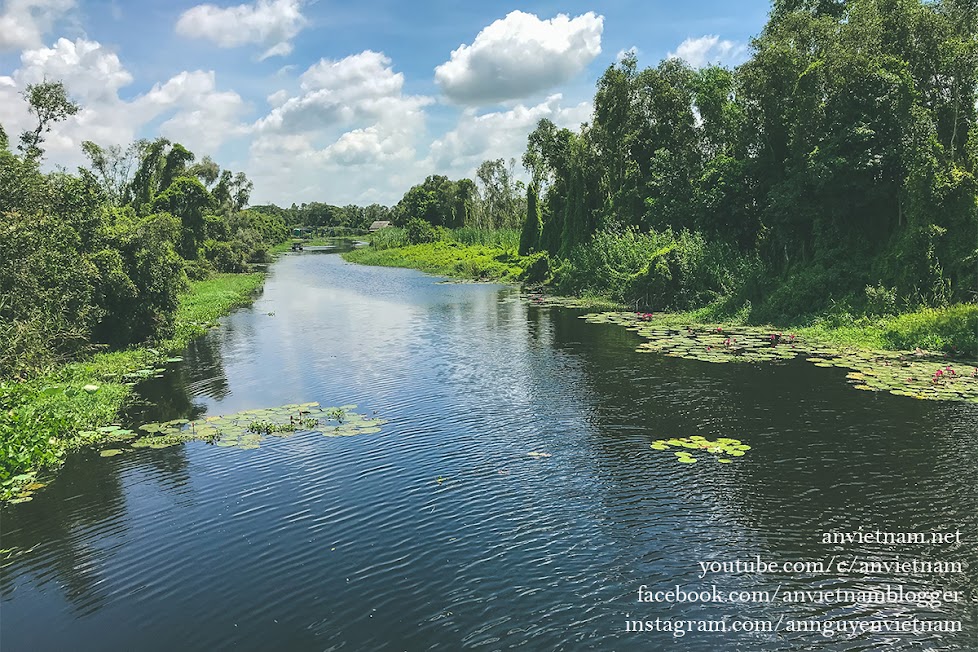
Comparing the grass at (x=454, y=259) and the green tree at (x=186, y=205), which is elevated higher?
the green tree at (x=186, y=205)

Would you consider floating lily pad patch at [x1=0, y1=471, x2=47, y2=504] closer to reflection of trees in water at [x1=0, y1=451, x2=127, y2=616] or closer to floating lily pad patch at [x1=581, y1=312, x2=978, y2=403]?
reflection of trees in water at [x1=0, y1=451, x2=127, y2=616]

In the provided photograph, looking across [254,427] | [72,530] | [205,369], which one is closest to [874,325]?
[254,427]

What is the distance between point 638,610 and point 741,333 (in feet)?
56.4

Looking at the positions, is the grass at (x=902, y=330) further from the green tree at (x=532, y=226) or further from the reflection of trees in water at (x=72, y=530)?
the green tree at (x=532, y=226)

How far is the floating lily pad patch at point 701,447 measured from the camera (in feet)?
37.3

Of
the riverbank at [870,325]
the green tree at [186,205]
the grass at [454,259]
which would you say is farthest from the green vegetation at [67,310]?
the grass at [454,259]

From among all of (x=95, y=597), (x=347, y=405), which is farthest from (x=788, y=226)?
(x=95, y=597)

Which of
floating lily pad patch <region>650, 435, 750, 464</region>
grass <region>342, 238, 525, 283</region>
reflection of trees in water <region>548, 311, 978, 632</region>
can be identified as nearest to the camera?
reflection of trees in water <region>548, 311, 978, 632</region>

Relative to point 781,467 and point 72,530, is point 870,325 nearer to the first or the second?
point 781,467

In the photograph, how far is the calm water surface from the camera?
7035 millimetres

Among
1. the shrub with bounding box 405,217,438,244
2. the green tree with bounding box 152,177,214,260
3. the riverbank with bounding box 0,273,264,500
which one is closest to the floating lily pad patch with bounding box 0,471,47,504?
the riverbank with bounding box 0,273,264,500

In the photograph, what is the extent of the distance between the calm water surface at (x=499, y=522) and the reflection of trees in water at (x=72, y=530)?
4cm

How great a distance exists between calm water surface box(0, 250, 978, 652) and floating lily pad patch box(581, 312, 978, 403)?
77 cm

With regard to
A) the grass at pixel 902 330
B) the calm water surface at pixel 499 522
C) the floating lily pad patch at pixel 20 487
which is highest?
the grass at pixel 902 330
